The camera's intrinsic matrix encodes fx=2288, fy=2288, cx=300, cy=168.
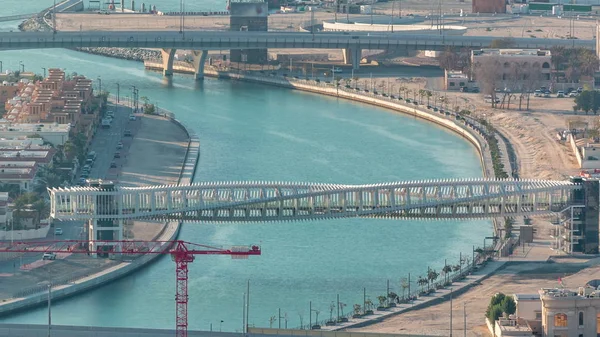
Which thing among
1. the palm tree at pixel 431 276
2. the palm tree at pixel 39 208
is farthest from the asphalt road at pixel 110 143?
the palm tree at pixel 431 276

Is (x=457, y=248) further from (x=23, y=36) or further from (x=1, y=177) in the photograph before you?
(x=23, y=36)

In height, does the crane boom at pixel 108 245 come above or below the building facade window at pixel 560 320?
below

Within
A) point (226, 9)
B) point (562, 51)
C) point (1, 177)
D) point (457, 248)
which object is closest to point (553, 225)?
point (457, 248)

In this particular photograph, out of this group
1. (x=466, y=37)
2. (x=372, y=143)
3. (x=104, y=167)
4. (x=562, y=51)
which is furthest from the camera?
(x=466, y=37)

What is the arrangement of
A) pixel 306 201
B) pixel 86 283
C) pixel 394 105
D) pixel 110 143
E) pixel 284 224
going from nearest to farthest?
1. pixel 86 283
2. pixel 306 201
3. pixel 284 224
4. pixel 110 143
5. pixel 394 105

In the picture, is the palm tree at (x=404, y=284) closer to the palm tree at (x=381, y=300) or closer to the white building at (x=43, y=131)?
the palm tree at (x=381, y=300)

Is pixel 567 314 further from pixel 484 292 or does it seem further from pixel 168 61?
pixel 168 61

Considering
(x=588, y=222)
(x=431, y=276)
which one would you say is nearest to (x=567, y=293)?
(x=431, y=276)
